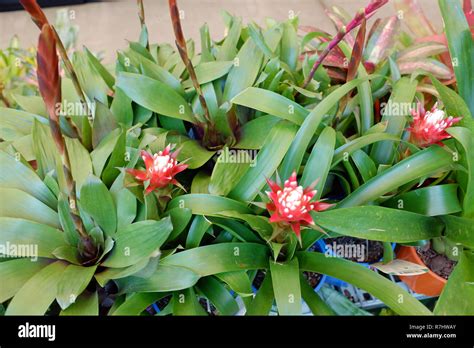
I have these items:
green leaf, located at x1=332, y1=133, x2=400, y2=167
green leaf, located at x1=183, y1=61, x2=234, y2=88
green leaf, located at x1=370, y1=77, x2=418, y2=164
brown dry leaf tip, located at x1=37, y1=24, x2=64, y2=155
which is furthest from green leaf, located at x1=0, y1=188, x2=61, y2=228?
green leaf, located at x1=370, y1=77, x2=418, y2=164

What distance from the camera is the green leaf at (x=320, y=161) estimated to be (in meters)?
0.78

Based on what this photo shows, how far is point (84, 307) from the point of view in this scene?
27.9 inches

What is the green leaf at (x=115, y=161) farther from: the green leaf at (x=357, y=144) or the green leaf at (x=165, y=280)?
the green leaf at (x=357, y=144)

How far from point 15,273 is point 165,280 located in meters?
0.25

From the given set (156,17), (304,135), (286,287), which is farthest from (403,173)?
(156,17)

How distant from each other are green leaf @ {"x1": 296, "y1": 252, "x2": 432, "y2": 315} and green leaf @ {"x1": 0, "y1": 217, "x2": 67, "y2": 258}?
431 mm

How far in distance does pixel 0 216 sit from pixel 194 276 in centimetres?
36

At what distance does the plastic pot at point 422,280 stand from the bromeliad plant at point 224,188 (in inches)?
2.1

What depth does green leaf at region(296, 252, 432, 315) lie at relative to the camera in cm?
71

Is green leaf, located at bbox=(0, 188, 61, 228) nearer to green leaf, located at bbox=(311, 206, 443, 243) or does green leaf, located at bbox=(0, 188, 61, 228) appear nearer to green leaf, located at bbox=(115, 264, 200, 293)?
green leaf, located at bbox=(115, 264, 200, 293)

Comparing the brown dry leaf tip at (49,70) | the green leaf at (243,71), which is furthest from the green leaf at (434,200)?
the brown dry leaf tip at (49,70)

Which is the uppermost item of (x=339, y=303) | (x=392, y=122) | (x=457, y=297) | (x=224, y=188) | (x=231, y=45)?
(x=231, y=45)

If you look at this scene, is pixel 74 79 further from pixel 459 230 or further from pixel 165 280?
pixel 459 230
